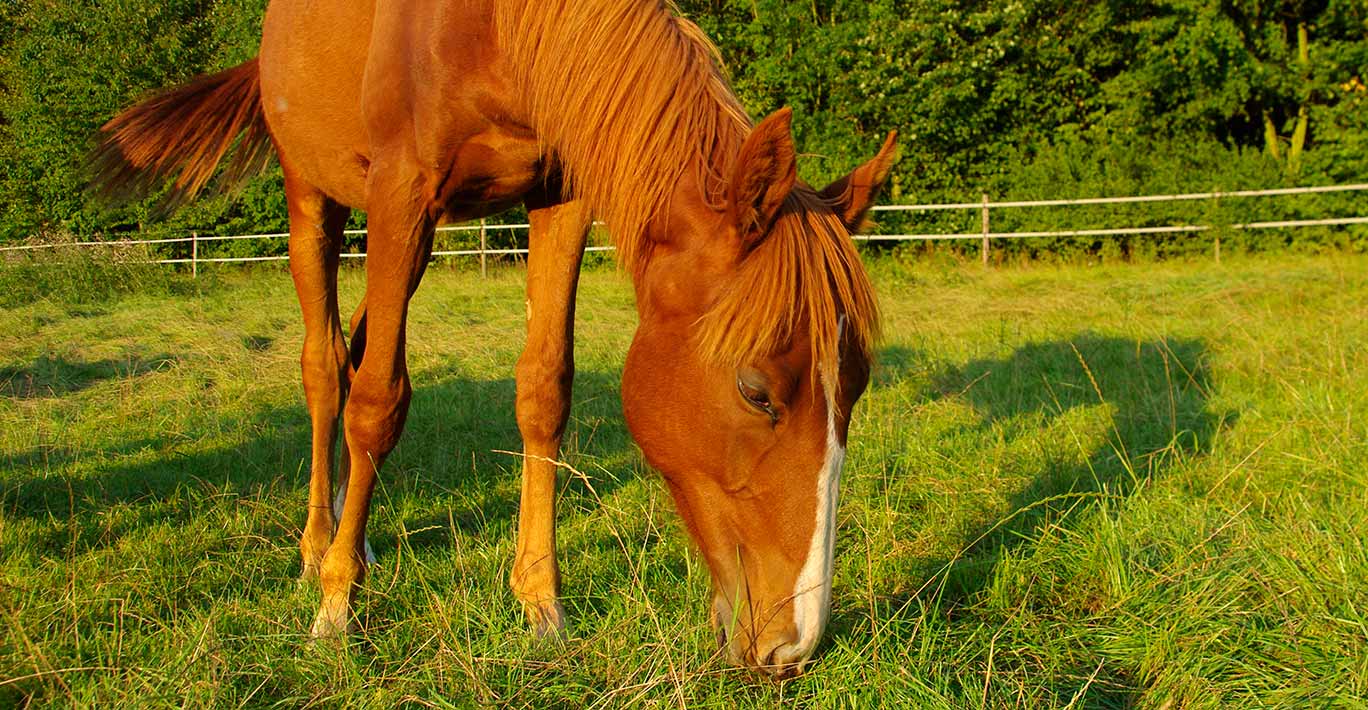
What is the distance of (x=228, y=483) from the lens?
362 cm

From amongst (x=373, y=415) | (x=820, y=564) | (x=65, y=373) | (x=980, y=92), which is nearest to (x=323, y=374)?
(x=373, y=415)

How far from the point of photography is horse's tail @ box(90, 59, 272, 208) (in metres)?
4.41

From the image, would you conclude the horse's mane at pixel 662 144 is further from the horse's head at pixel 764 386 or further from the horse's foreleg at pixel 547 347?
the horse's foreleg at pixel 547 347

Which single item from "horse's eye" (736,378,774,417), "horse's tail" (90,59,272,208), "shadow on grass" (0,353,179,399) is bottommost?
"shadow on grass" (0,353,179,399)

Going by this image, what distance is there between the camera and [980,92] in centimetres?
1864

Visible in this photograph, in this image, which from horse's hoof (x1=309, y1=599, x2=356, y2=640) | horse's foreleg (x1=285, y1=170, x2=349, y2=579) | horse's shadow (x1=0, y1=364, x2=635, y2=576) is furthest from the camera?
horse's foreleg (x1=285, y1=170, x2=349, y2=579)

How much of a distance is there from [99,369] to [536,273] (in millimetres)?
5171

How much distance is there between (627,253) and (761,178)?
49cm

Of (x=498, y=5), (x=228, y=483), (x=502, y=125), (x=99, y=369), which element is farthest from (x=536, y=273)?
(x=99, y=369)

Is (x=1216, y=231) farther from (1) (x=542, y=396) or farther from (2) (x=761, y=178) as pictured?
(2) (x=761, y=178)

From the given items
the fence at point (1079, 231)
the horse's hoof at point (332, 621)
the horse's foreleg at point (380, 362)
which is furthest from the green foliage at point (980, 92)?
the horse's hoof at point (332, 621)

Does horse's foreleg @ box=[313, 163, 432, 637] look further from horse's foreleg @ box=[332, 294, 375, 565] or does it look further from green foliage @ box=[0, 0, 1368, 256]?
green foliage @ box=[0, 0, 1368, 256]

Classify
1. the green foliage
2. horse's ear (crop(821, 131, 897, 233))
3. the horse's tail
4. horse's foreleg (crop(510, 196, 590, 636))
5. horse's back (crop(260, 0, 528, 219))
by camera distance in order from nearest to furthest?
horse's ear (crop(821, 131, 897, 233))
horse's back (crop(260, 0, 528, 219))
horse's foreleg (crop(510, 196, 590, 636))
the horse's tail
the green foliage

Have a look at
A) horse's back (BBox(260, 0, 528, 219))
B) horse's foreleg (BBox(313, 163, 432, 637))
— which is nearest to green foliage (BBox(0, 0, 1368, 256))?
horse's back (BBox(260, 0, 528, 219))
